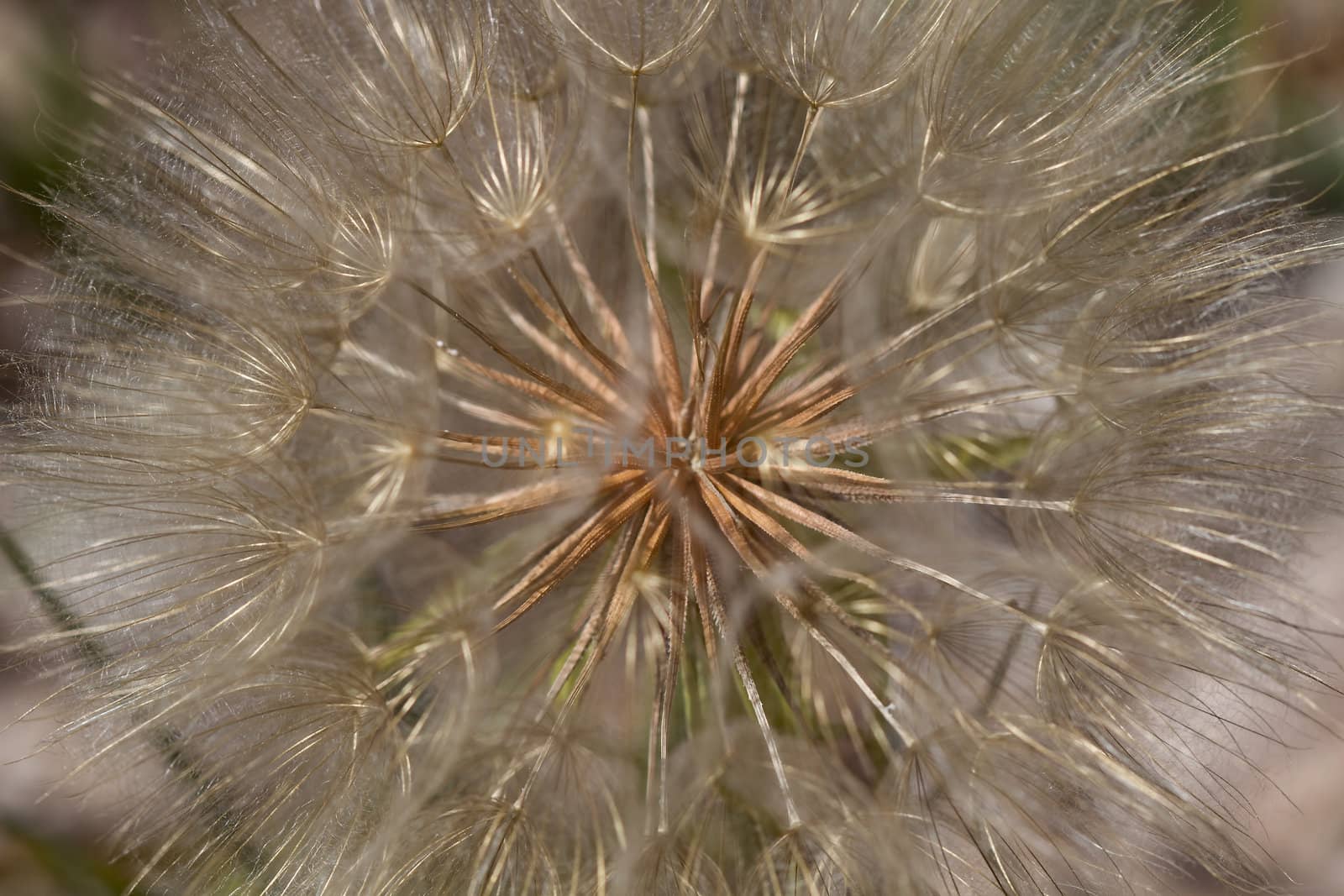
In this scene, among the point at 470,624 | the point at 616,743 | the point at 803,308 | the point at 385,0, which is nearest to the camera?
the point at 470,624

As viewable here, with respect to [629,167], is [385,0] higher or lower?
higher

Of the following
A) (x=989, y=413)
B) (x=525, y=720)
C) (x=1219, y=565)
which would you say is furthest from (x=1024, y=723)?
(x=525, y=720)

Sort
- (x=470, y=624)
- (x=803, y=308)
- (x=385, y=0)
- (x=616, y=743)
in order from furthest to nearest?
(x=803, y=308) → (x=616, y=743) → (x=385, y=0) → (x=470, y=624)

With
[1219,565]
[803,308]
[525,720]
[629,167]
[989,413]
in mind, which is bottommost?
[525,720]

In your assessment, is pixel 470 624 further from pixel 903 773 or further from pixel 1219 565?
pixel 1219 565

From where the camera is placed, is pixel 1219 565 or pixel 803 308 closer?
pixel 1219 565
